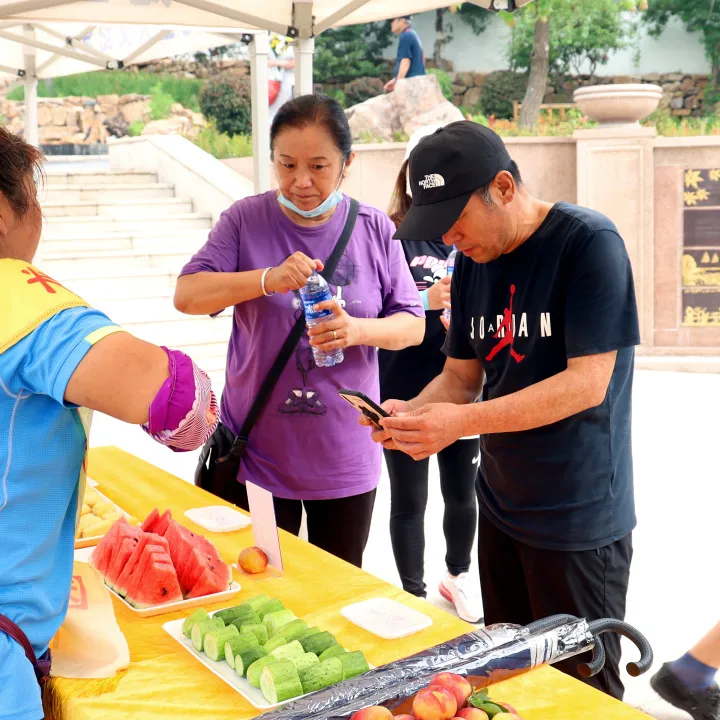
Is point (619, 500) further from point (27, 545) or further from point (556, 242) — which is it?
point (27, 545)

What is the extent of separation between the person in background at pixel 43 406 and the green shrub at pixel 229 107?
1852 centimetres

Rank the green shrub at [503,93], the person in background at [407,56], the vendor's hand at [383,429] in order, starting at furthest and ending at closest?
the green shrub at [503,93]
the person in background at [407,56]
the vendor's hand at [383,429]

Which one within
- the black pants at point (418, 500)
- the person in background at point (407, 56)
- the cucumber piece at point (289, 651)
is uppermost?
the person in background at point (407, 56)

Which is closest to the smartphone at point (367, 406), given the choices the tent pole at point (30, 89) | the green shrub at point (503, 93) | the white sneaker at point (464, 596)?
the white sneaker at point (464, 596)

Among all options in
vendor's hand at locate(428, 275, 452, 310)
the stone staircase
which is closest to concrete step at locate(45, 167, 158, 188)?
the stone staircase

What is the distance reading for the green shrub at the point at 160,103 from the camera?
2259 cm

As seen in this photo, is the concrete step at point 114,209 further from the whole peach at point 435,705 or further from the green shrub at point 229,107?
the whole peach at point 435,705

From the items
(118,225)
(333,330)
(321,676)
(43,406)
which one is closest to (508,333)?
(333,330)

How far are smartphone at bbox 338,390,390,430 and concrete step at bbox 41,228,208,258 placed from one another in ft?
27.4

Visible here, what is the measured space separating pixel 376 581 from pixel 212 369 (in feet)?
22.0

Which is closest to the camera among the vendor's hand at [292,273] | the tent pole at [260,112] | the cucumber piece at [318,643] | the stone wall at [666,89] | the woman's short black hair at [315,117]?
the cucumber piece at [318,643]

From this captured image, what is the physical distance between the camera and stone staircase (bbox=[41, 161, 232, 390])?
902 centimetres

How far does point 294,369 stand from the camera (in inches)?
104

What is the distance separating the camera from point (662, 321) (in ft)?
32.4
